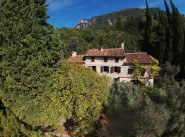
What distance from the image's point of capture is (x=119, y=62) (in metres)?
48.9

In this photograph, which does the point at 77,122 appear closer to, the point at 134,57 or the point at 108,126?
the point at 108,126

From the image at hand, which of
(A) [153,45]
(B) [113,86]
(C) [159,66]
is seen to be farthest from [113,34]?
(B) [113,86]

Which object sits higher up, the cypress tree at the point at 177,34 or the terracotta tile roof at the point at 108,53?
the cypress tree at the point at 177,34

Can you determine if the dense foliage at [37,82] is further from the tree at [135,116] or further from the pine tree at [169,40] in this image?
the pine tree at [169,40]

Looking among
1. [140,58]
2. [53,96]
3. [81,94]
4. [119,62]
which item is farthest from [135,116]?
[119,62]

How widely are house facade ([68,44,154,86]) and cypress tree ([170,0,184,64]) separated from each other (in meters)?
3.79

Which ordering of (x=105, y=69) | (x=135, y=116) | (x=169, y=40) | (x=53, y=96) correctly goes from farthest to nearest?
(x=105, y=69), (x=169, y=40), (x=53, y=96), (x=135, y=116)

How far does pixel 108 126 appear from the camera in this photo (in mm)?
15547

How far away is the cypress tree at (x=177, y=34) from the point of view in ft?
148

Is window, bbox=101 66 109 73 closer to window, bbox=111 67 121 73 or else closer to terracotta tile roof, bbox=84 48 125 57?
window, bbox=111 67 121 73

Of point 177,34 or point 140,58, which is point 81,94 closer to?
point 140,58

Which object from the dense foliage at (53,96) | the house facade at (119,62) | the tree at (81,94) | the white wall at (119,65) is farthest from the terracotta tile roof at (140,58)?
the tree at (81,94)

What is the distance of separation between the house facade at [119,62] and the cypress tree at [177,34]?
149 inches

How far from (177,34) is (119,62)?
9803 mm
